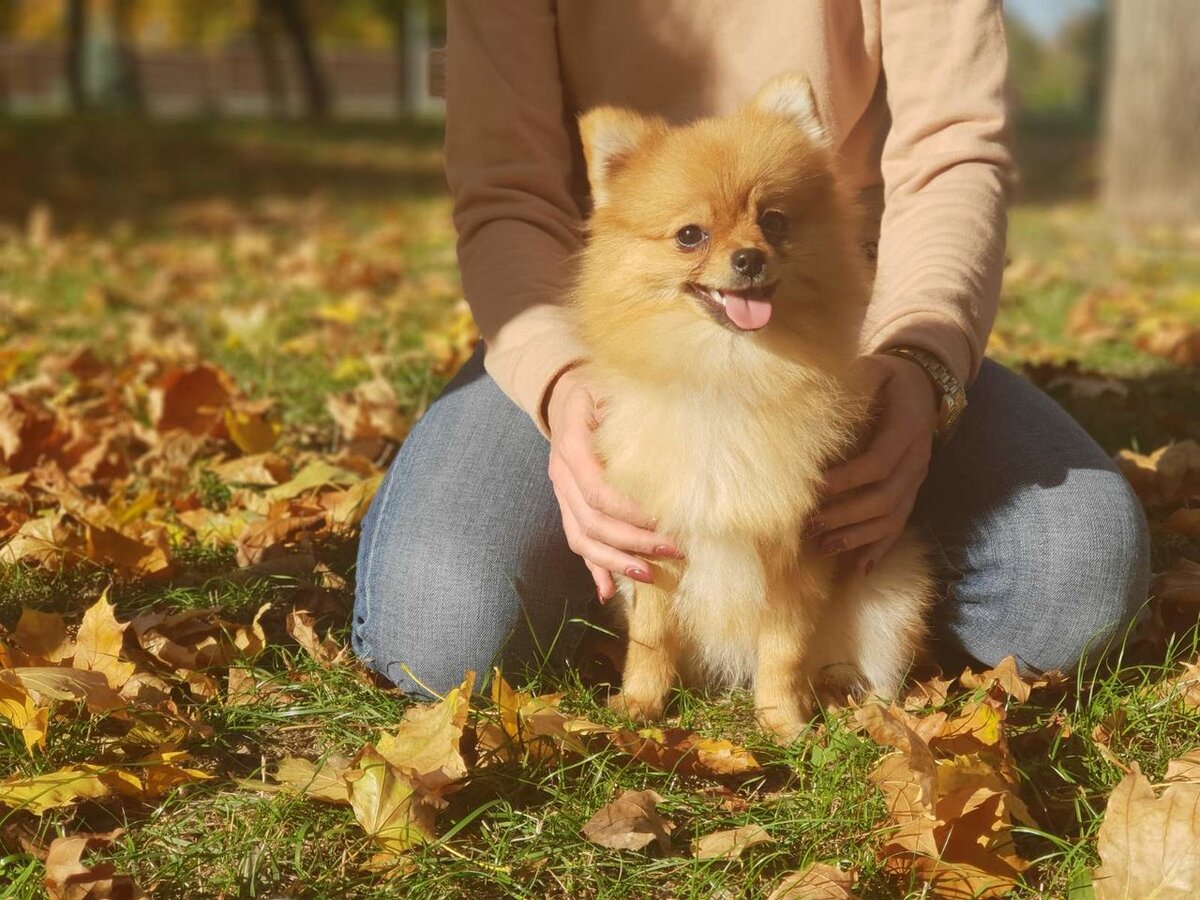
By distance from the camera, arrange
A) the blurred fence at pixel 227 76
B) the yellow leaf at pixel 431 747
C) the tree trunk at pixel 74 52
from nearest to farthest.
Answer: the yellow leaf at pixel 431 747
the tree trunk at pixel 74 52
the blurred fence at pixel 227 76

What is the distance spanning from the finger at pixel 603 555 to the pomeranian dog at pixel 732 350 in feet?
0.13

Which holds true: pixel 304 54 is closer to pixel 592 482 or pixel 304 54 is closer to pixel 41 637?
pixel 41 637

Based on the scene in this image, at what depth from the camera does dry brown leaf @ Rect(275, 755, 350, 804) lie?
6.15ft

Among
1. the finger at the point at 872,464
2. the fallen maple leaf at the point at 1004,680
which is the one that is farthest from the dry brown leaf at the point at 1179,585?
the finger at the point at 872,464

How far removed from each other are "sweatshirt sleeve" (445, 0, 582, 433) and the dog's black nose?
744 millimetres

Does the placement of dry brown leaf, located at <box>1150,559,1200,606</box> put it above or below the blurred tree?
above

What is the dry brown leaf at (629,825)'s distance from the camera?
180 centimetres

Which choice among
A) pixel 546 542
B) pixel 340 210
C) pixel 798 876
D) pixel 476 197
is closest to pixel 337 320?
pixel 476 197

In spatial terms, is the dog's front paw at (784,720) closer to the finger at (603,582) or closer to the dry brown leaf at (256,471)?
the finger at (603,582)

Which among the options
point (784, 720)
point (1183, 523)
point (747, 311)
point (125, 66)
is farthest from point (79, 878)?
point (125, 66)

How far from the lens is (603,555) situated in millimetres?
2146

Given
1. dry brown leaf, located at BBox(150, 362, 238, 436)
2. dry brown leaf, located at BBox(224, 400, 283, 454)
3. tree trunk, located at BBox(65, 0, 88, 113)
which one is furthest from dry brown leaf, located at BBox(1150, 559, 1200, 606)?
tree trunk, located at BBox(65, 0, 88, 113)

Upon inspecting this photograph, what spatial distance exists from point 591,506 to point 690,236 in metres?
0.52

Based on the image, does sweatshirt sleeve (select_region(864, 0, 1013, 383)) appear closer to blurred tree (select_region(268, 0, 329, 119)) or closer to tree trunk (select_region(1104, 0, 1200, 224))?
tree trunk (select_region(1104, 0, 1200, 224))
